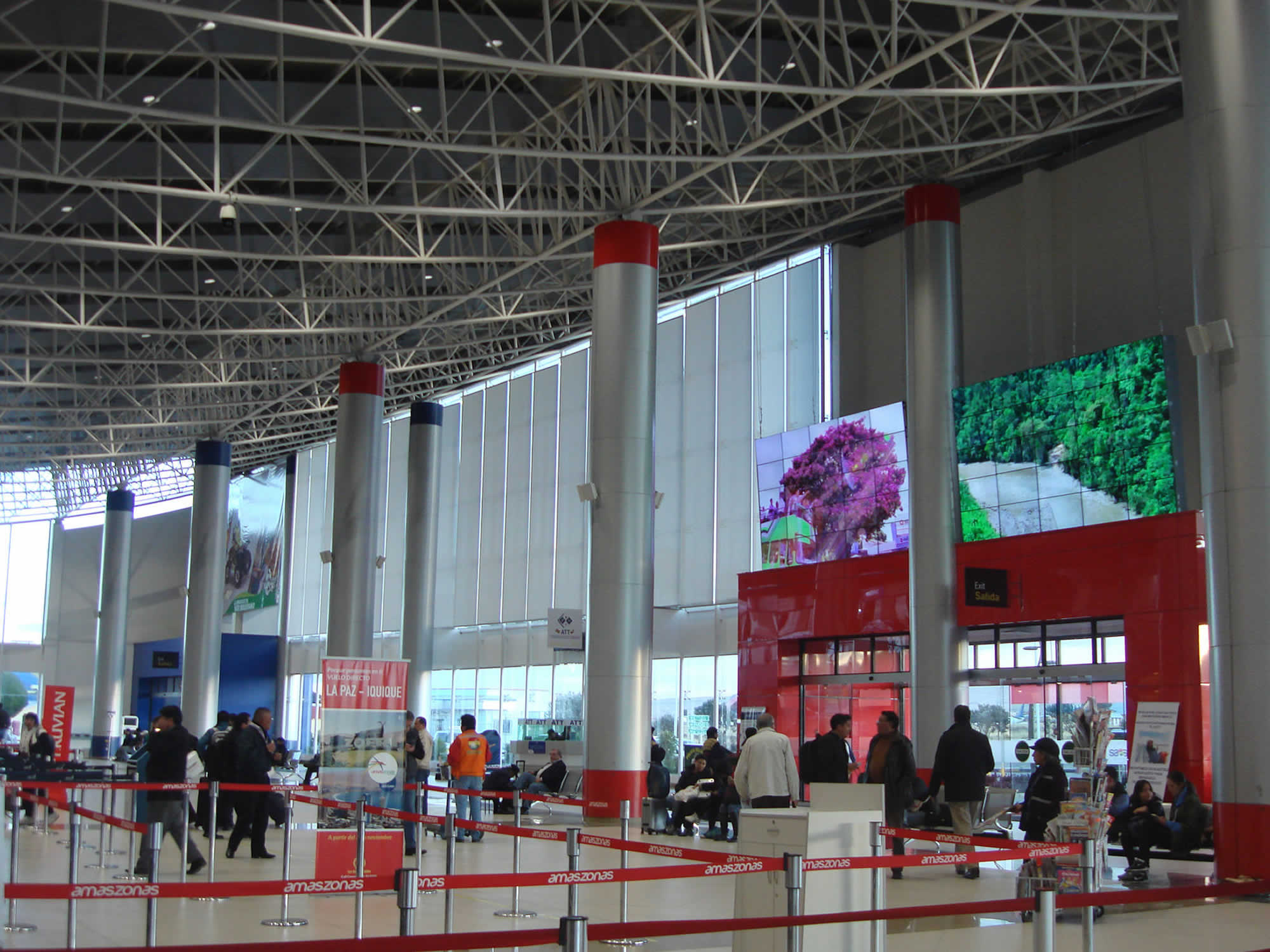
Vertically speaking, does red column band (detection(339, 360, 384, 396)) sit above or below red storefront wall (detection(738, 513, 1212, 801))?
above

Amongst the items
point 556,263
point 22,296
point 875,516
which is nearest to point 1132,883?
point 875,516

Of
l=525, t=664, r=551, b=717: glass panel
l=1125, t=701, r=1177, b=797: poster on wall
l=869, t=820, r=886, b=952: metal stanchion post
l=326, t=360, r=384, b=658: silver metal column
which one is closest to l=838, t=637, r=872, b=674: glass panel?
l=1125, t=701, r=1177, b=797: poster on wall

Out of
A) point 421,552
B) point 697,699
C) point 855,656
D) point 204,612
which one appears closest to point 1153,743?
point 855,656

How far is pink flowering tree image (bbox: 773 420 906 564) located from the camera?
2522cm

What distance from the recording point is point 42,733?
23391mm

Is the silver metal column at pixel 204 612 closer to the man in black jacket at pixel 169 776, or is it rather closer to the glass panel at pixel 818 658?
the glass panel at pixel 818 658

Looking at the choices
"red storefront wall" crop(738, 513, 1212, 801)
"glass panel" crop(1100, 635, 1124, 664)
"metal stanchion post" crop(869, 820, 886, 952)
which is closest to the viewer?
"metal stanchion post" crop(869, 820, 886, 952)

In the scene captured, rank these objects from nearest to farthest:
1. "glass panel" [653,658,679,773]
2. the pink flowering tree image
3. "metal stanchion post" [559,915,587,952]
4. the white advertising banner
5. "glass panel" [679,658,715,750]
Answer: "metal stanchion post" [559,915,587,952] → the pink flowering tree image → the white advertising banner → "glass panel" [679,658,715,750] → "glass panel" [653,658,679,773]

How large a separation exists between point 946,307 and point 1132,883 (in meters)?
11.8

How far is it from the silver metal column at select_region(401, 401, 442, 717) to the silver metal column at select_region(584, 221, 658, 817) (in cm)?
1582

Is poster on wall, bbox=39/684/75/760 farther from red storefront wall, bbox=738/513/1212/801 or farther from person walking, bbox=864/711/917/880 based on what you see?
person walking, bbox=864/711/917/880

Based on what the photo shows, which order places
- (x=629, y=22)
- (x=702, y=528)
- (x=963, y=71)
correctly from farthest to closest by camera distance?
(x=702, y=528) → (x=629, y=22) → (x=963, y=71)

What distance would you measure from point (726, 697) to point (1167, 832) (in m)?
16.9

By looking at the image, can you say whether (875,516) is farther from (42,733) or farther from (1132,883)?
(42,733)
